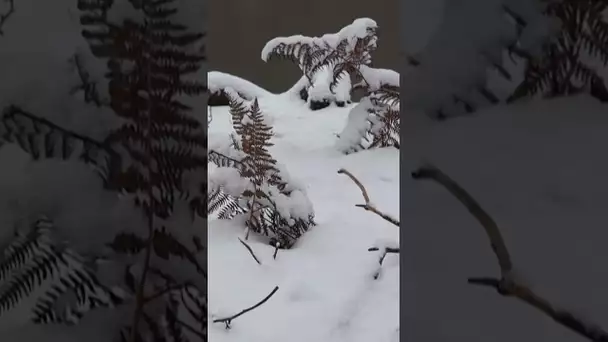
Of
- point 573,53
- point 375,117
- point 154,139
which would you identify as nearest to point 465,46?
point 573,53

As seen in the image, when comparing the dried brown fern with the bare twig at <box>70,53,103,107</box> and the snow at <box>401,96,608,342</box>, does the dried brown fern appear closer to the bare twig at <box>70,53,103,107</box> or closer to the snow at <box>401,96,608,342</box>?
the bare twig at <box>70,53,103,107</box>

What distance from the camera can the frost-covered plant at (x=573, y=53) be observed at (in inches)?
16.7

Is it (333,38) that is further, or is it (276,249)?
(333,38)

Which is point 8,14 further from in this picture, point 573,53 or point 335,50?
point 335,50

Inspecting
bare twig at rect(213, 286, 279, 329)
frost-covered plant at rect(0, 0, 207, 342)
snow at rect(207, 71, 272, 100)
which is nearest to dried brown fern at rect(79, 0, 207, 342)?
frost-covered plant at rect(0, 0, 207, 342)

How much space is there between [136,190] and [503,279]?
30 cm

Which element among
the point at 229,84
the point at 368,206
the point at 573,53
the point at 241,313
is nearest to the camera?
the point at 573,53

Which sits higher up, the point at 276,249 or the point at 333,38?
the point at 333,38

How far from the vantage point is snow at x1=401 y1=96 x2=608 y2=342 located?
17.1 inches

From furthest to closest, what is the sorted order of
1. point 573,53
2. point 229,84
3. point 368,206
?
point 229,84 < point 368,206 < point 573,53

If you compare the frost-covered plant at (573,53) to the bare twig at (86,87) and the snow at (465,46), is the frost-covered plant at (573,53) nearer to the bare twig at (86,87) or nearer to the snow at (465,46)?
the snow at (465,46)

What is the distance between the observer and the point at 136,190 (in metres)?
0.52

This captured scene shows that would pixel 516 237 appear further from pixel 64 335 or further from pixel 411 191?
pixel 64 335

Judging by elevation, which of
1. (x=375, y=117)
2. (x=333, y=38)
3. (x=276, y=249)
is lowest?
(x=276, y=249)
